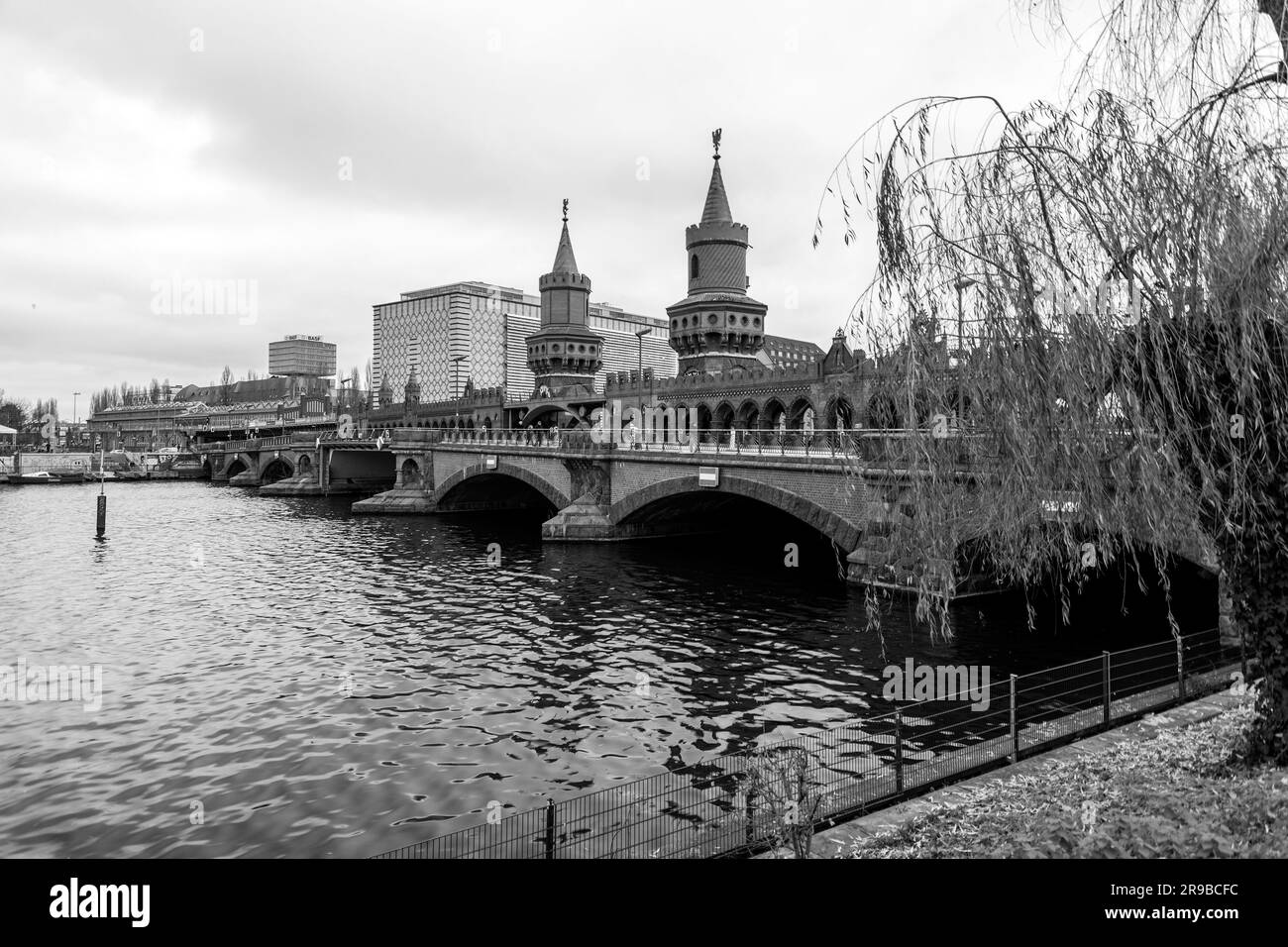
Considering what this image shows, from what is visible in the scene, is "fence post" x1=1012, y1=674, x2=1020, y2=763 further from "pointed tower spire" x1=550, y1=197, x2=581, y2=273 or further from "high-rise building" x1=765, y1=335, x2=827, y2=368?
"high-rise building" x1=765, y1=335, x2=827, y2=368

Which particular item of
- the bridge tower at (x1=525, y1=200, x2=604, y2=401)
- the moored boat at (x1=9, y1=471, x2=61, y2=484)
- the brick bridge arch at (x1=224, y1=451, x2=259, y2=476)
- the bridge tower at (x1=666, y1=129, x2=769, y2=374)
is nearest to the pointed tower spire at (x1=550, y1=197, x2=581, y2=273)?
the bridge tower at (x1=525, y1=200, x2=604, y2=401)

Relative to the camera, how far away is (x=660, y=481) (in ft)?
128

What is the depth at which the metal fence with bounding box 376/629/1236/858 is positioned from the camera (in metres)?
8.87

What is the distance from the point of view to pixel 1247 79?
25.9 feet

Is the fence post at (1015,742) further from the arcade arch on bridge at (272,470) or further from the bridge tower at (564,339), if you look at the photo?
the arcade arch on bridge at (272,470)

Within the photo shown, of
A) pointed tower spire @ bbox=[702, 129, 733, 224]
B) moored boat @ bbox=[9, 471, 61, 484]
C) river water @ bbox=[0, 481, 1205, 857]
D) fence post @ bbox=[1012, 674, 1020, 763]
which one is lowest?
river water @ bbox=[0, 481, 1205, 857]

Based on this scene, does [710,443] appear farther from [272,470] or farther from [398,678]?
[272,470]

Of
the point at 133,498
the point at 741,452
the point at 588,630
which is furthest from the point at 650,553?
the point at 133,498

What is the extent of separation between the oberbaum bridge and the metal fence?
9.15ft

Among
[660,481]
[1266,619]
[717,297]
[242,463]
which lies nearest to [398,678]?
[1266,619]

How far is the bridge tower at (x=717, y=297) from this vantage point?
6900cm

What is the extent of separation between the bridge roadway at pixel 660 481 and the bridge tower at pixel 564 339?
860 inches
